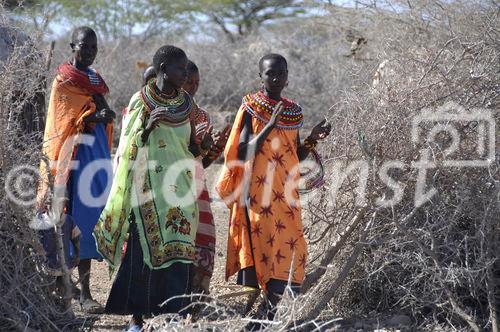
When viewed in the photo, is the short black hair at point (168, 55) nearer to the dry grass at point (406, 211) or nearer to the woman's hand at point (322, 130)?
the dry grass at point (406, 211)

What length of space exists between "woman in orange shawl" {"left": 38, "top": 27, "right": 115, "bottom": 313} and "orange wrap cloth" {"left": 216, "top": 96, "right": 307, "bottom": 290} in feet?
3.04

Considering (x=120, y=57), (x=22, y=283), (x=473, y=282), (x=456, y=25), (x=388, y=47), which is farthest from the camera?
(x=120, y=57)

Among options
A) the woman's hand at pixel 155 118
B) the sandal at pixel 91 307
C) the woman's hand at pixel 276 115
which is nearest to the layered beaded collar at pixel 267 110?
the woman's hand at pixel 276 115

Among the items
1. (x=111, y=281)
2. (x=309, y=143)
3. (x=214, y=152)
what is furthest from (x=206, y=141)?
(x=111, y=281)

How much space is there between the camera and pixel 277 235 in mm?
4672

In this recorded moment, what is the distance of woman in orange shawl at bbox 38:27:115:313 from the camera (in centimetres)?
528

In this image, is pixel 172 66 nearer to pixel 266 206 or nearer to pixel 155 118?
pixel 155 118

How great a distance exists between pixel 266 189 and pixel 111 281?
1557mm

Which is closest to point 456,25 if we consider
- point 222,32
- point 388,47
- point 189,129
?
point 388,47

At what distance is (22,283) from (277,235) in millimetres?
1338

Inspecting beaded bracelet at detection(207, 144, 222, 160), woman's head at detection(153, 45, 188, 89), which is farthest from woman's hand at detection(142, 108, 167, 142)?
beaded bracelet at detection(207, 144, 222, 160)

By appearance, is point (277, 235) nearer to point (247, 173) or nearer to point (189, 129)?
point (247, 173)

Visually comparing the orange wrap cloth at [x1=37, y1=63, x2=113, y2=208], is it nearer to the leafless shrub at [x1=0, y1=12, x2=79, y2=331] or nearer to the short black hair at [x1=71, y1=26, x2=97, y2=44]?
the short black hair at [x1=71, y1=26, x2=97, y2=44]

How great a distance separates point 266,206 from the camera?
471 centimetres
